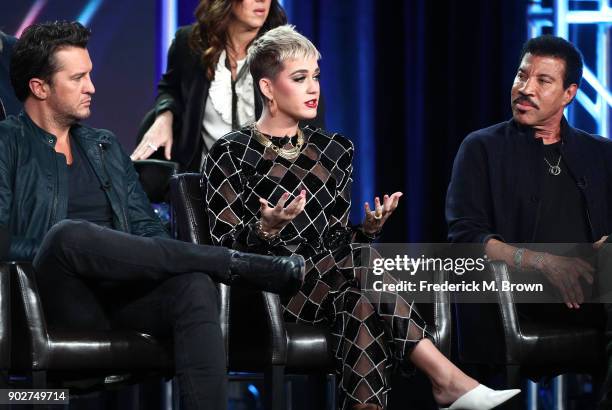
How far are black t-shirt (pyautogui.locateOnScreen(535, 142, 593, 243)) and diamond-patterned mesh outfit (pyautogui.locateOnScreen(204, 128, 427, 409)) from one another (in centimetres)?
66

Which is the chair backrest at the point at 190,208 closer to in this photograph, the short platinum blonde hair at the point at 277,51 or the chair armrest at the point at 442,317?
the short platinum blonde hair at the point at 277,51

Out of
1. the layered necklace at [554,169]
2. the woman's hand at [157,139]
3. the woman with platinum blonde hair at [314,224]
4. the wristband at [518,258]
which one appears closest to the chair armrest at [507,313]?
the wristband at [518,258]

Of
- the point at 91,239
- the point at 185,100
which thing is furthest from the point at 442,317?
the point at 185,100

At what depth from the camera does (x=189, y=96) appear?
4082mm

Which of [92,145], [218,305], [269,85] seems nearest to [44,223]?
[92,145]

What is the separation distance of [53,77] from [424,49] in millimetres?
2202

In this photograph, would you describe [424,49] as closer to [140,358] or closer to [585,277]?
[585,277]

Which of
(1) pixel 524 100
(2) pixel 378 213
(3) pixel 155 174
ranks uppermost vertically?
(1) pixel 524 100

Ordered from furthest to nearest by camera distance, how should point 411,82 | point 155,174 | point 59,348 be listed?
point 411,82 → point 155,174 → point 59,348

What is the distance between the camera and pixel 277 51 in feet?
10.9

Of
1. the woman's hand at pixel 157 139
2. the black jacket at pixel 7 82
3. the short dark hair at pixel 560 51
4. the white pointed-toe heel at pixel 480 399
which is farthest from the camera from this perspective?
the woman's hand at pixel 157 139

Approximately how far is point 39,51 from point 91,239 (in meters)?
0.69

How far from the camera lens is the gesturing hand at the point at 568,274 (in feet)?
10.7

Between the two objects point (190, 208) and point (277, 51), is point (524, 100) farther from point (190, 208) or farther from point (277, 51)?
point (190, 208)
